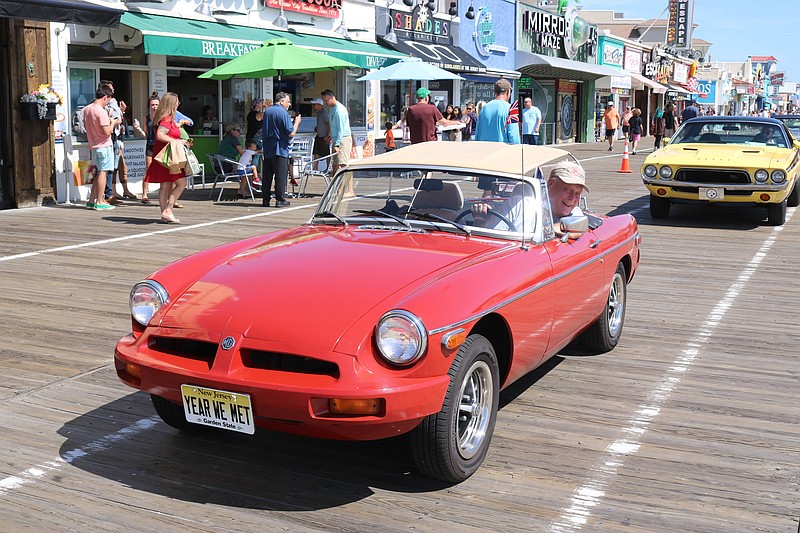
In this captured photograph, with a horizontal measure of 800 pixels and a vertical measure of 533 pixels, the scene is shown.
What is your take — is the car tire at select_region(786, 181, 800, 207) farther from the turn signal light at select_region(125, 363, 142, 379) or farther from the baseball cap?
the turn signal light at select_region(125, 363, 142, 379)

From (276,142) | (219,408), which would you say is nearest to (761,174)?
(276,142)

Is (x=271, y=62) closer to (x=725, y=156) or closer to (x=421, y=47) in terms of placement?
(x=725, y=156)

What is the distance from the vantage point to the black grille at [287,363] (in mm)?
3960

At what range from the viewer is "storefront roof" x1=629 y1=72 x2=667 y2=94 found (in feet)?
176

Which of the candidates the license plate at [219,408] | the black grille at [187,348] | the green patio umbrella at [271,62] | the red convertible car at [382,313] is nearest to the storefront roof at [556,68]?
the green patio umbrella at [271,62]

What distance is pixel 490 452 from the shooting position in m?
4.73

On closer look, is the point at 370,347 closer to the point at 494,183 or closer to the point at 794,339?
the point at 494,183

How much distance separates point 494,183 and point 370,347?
1.77 metres

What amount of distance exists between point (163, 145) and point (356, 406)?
9.90 m

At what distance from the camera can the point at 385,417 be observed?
12.7 feet

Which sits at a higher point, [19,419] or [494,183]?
[494,183]

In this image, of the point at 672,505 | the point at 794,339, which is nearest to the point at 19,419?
the point at 672,505

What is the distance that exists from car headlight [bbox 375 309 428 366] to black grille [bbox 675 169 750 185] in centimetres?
1025

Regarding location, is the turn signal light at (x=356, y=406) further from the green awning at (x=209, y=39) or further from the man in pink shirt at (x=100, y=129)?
the green awning at (x=209, y=39)
